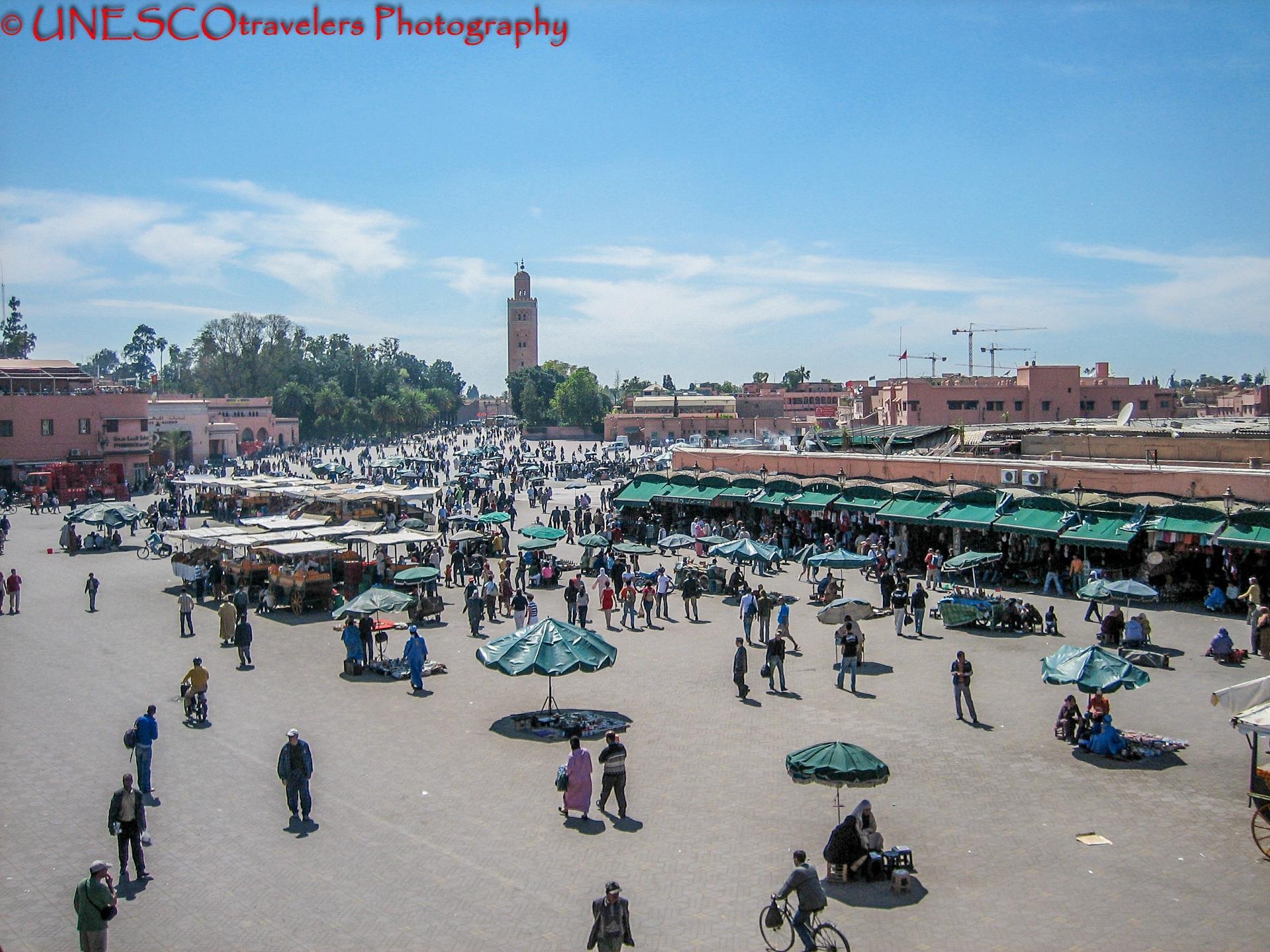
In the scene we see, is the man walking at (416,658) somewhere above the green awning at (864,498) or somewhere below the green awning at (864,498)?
below

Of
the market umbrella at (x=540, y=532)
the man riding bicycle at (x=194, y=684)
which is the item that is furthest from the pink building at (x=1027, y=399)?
the man riding bicycle at (x=194, y=684)

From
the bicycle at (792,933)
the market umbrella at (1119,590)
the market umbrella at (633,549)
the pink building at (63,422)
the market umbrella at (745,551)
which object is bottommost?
the bicycle at (792,933)

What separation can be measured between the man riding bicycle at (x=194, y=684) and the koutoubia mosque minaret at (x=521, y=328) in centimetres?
14416

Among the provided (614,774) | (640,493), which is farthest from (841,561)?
(640,493)

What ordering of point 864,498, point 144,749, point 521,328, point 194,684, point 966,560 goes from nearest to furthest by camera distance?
point 144,749, point 194,684, point 966,560, point 864,498, point 521,328

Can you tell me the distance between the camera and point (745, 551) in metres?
23.2

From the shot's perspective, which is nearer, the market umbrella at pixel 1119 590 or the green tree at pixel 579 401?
the market umbrella at pixel 1119 590

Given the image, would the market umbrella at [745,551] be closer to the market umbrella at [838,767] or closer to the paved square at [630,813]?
the paved square at [630,813]

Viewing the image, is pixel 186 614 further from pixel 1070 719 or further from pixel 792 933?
pixel 1070 719

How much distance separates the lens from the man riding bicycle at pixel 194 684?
13.9 m

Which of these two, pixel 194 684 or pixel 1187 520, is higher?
pixel 1187 520

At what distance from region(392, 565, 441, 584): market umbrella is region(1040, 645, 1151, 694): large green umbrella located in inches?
498

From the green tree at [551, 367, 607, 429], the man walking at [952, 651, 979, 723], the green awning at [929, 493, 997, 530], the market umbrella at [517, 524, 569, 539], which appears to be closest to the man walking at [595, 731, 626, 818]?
the man walking at [952, 651, 979, 723]

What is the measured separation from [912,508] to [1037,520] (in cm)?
355
